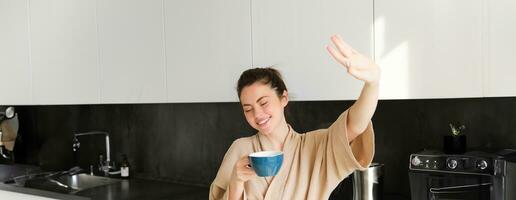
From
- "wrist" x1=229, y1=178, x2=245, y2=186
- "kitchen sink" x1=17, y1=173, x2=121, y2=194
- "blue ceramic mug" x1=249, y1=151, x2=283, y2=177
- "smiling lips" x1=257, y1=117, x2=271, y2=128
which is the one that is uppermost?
"smiling lips" x1=257, y1=117, x2=271, y2=128

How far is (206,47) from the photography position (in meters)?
2.17

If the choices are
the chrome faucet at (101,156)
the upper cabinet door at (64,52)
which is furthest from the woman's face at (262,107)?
the chrome faucet at (101,156)

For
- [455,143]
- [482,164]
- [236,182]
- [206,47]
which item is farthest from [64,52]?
[482,164]

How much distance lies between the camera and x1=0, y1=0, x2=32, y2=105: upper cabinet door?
2.97 meters

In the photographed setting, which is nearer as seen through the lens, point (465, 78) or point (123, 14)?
point (465, 78)

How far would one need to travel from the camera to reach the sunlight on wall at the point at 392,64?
1.69 m

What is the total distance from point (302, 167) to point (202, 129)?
1.29m

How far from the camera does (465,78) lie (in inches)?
62.7

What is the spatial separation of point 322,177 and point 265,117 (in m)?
0.25

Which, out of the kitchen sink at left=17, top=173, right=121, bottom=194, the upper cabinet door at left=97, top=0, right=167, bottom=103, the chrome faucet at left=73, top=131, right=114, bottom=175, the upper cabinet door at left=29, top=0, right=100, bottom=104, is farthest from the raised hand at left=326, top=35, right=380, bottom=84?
the chrome faucet at left=73, top=131, right=114, bottom=175

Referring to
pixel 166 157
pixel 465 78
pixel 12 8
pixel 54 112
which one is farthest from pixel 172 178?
pixel 465 78

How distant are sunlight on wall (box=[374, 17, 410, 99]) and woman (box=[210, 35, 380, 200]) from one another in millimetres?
353

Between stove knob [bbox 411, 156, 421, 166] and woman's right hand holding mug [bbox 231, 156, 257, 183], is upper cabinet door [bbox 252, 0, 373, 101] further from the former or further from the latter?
woman's right hand holding mug [bbox 231, 156, 257, 183]

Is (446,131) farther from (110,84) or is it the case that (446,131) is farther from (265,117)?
(110,84)
